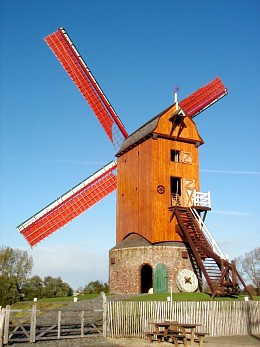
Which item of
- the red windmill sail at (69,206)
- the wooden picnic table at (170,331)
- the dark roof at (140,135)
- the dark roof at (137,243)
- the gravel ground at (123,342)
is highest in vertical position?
the dark roof at (140,135)

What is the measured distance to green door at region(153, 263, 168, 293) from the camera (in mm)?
28234

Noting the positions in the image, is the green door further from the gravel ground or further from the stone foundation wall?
the gravel ground

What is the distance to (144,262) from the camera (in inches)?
1154

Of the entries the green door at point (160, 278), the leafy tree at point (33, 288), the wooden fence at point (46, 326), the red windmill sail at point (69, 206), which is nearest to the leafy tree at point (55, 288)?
the leafy tree at point (33, 288)

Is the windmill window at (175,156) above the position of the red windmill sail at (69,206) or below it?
above

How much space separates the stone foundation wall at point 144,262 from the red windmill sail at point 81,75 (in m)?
12.4

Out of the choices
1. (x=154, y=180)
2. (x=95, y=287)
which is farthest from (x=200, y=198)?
(x=95, y=287)

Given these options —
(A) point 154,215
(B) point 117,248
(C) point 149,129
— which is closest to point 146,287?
(B) point 117,248

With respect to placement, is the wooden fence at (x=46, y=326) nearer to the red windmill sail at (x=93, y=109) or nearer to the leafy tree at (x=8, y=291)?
the red windmill sail at (x=93, y=109)

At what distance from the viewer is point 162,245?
96.6 ft

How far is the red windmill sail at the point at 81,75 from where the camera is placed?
37000 millimetres

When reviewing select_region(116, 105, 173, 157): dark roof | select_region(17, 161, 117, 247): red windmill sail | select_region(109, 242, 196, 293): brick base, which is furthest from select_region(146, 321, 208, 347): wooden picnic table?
select_region(17, 161, 117, 247): red windmill sail

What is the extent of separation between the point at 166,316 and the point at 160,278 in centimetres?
896

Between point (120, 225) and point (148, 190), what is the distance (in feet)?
17.8
